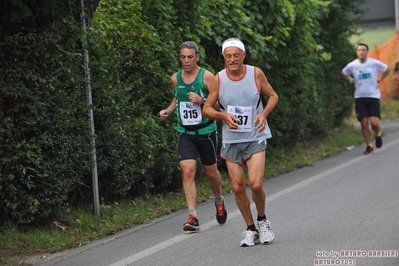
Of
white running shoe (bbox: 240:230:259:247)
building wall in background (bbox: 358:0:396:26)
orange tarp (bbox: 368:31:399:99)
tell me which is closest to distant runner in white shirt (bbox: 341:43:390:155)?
building wall in background (bbox: 358:0:396:26)

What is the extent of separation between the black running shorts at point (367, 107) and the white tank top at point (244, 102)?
29.8 feet

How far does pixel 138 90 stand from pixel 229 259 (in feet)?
14.3

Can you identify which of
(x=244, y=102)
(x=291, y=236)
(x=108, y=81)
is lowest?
(x=291, y=236)

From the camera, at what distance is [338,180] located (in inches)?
529

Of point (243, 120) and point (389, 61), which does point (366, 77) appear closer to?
point (243, 120)

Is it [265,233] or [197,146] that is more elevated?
[197,146]

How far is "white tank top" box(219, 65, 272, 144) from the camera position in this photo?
28.1 feet

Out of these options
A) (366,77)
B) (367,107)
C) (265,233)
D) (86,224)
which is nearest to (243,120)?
(265,233)

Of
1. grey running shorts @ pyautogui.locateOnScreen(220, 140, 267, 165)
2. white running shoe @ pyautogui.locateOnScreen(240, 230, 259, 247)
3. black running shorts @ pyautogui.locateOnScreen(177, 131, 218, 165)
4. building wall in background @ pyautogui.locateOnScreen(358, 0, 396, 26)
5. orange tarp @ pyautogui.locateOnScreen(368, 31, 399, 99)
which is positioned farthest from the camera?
orange tarp @ pyautogui.locateOnScreen(368, 31, 399, 99)

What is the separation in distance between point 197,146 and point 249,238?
1787mm

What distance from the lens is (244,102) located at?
338 inches

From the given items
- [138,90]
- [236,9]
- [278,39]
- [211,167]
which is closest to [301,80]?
[278,39]

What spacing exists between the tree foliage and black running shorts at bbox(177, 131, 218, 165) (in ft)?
3.49

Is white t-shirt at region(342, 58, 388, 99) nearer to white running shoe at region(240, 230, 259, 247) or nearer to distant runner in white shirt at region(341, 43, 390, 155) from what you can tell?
distant runner in white shirt at region(341, 43, 390, 155)
